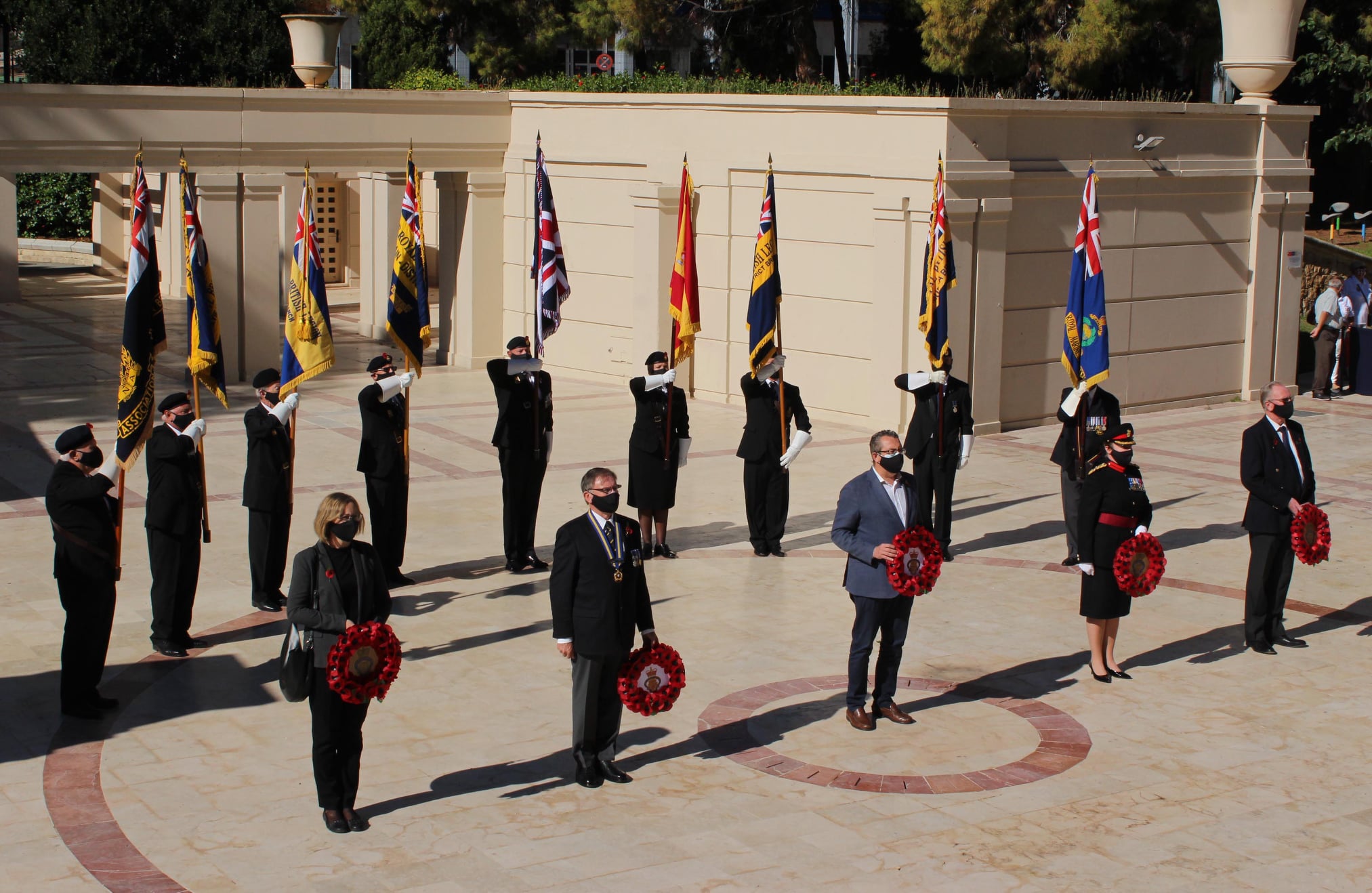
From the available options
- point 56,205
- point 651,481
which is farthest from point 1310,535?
point 56,205

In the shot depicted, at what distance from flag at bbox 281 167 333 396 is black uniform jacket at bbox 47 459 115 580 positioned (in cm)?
338

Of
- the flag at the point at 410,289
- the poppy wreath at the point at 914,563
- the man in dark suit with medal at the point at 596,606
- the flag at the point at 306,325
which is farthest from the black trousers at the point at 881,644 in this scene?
the flag at the point at 410,289

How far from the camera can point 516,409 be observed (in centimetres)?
1320

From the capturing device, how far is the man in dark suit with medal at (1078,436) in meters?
13.2

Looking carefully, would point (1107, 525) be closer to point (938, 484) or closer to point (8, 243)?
point (938, 484)

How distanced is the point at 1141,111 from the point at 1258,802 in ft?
44.9

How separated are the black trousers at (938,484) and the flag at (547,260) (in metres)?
3.89

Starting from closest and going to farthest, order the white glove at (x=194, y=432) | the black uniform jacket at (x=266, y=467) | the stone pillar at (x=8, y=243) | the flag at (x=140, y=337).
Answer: the white glove at (x=194, y=432) < the flag at (x=140, y=337) < the black uniform jacket at (x=266, y=467) < the stone pillar at (x=8, y=243)

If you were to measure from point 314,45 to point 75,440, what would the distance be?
16.6 meters

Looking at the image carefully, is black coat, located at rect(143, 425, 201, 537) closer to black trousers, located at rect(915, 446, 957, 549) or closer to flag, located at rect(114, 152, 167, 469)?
flag, located at rect(114, 152, 167, 469)

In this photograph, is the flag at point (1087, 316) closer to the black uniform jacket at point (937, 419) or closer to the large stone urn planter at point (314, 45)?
the black uniform jacket at point (937, 419)

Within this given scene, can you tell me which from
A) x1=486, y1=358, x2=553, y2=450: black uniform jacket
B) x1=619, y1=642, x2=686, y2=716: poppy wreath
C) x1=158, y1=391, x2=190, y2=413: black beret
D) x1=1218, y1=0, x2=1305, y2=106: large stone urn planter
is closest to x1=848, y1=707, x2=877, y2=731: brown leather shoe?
x1=619, y1=642, x2=686, y2=716: poppy wreath

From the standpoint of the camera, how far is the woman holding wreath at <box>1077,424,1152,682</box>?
10266 millimetres

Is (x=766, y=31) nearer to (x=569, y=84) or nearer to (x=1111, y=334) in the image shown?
(x=569, y=84)
